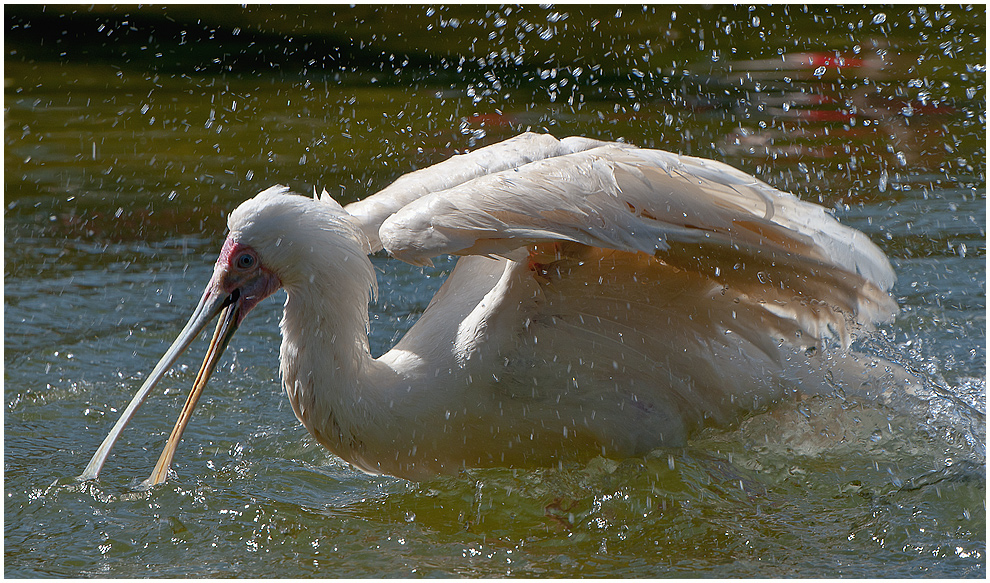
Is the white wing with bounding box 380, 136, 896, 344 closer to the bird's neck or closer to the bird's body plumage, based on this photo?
the bird's body plumage

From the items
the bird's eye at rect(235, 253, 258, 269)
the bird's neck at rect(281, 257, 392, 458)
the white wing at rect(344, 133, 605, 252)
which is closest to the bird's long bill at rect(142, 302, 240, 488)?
the bird's eye at rect(235, 253, 258, 269)

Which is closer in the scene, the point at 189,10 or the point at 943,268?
the point at 943,268

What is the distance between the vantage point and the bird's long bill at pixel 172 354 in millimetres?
3225

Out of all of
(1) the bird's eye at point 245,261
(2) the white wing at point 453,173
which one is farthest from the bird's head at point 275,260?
(2) the white wing at point 453,173

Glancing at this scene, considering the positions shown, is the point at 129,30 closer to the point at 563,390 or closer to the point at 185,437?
the point at 185,437

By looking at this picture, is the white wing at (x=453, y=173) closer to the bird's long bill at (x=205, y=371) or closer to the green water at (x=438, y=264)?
the bird's long bill at (x=205, y=371)

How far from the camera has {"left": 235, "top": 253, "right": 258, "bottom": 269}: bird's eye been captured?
125 inches

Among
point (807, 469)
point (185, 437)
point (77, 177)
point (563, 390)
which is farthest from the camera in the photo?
point (77, 177)

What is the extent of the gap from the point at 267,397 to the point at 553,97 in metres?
5.18

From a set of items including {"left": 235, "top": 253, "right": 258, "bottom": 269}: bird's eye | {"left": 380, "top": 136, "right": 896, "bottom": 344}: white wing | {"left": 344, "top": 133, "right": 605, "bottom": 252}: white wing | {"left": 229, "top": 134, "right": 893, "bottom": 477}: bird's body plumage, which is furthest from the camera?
{"left": 344, "top": 133, "right": 605, "bottom": 252}: white wing

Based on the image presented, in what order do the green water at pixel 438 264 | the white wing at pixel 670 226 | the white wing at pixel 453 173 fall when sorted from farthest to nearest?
the white wing at pixel 453 173
the green water at pixel 438 264
the white wing at pixel 670 226

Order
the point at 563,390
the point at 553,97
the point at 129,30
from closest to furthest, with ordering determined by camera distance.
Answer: the point at 563,390
the point at 553,97
the point at 129,30

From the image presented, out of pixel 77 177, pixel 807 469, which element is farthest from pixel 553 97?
pixel 807 469

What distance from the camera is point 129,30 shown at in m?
11.5
